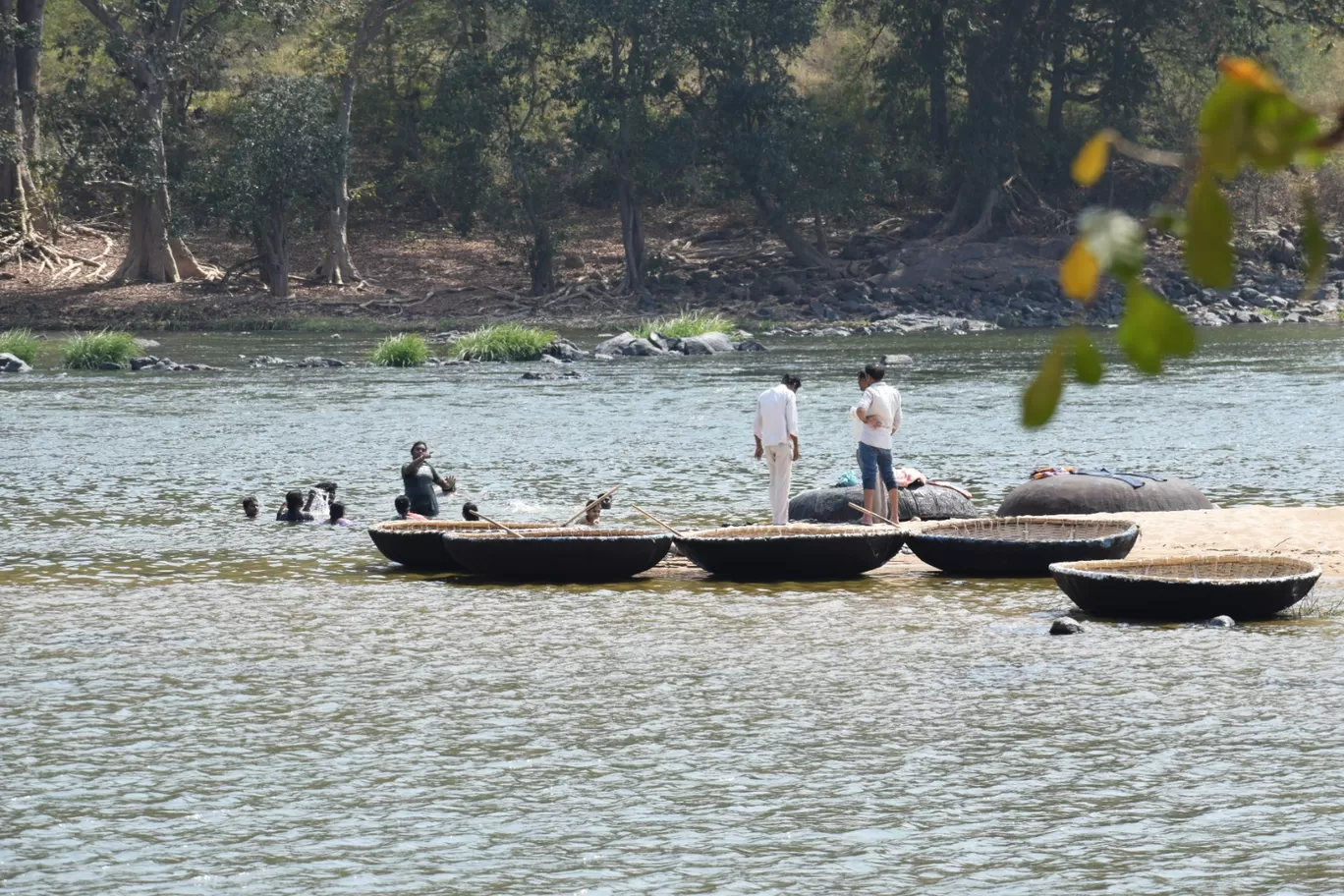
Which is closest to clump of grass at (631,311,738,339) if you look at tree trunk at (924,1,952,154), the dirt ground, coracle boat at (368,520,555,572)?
the dirt ground

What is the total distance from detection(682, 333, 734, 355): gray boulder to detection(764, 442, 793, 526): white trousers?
33.0 m

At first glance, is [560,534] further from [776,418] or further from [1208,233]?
[1208,233]

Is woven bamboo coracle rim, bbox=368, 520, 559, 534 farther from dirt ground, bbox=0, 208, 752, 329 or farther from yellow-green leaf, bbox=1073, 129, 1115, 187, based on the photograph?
dirt ground, bbox=0, 208, 752, 329

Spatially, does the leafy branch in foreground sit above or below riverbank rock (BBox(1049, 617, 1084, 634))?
above

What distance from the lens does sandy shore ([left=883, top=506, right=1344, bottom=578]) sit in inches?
681

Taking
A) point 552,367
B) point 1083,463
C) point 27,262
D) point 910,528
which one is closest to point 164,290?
point 27,262

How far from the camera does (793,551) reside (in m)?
16.3

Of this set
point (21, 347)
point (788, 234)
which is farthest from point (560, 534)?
point (788, 234)

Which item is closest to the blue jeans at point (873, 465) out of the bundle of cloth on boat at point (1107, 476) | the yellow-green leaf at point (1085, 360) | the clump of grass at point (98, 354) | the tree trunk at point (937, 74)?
the bundle of cloth on boat at point (1107, 476)

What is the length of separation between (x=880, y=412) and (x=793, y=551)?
2.07 meters

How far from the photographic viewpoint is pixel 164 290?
2539 inches

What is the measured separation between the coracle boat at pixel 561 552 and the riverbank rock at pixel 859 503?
155 inches

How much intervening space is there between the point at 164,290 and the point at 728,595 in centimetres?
5192

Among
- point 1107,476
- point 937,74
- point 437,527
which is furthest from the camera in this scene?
point 937,74
